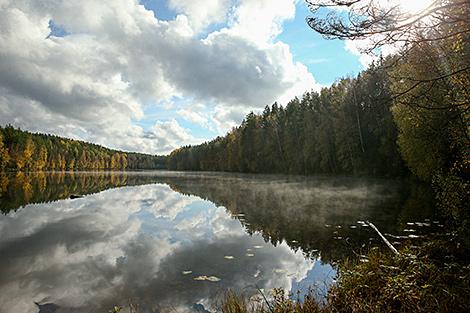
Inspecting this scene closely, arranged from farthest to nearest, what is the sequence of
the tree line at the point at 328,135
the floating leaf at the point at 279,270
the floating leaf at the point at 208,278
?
1. the tree line at the point at 328,135
2. the floating leaf at the point at 279,270
3. the floating leaf at the point at 208,278

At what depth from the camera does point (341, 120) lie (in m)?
46.6

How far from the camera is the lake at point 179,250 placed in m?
6.55

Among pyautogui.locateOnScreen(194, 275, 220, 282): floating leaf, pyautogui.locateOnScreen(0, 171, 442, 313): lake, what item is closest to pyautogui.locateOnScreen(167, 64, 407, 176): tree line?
pyautogui.locateOnScreen(0, 171, 442, 313): lake

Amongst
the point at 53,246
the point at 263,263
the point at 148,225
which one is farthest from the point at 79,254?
the point at 263,263

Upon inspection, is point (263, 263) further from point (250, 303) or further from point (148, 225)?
point (148, 225)

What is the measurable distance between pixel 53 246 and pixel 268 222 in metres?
8.53

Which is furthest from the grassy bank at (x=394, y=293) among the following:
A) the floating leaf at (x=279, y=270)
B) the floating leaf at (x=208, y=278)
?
the floating leaf at (x=279, y=270)

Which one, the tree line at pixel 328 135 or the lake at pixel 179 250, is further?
the tree line at pixel 328 135

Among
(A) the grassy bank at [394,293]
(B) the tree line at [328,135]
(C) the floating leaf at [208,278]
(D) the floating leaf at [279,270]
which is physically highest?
(B) the tree line at [328,135]

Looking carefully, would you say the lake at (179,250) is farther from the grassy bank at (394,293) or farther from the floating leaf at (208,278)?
the grassy bank at (394,293)

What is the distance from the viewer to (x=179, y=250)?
1009cm

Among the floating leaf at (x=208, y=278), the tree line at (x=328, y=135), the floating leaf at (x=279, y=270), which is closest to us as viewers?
the floating leaf at (x=208, y=278)

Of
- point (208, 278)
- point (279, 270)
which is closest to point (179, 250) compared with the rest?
point (208, 278)

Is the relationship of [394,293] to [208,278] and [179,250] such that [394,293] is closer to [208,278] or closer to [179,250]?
[208,278]
